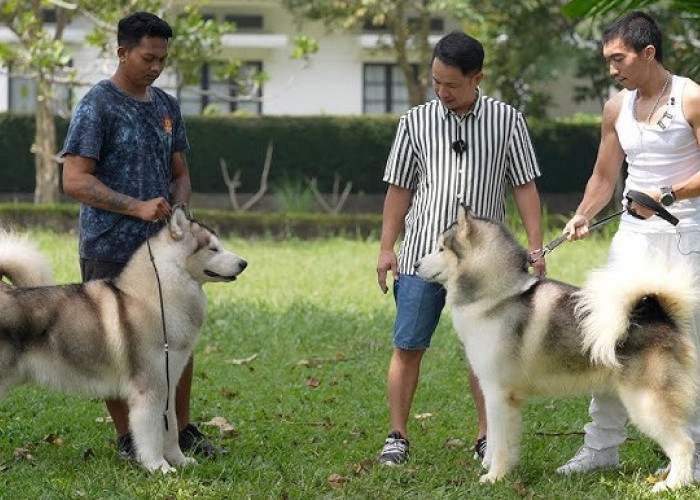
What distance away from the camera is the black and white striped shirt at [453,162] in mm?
5840

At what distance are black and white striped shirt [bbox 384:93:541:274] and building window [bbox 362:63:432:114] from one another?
2398 centimetres

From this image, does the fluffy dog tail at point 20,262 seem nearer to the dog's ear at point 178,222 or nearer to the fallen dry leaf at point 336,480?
the dog's ear at point 178,222

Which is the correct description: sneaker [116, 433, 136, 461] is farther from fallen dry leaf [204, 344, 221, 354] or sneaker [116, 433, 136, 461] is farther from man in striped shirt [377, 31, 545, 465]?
fallen dry leaf [204, 344, 221, 354]

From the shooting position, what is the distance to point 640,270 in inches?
206

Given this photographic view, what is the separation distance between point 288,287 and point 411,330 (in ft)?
23.4

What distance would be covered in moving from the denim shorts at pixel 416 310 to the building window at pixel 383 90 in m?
24.1

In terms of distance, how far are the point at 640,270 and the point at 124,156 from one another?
2.48 metres

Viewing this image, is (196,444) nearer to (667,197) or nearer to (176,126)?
(176,126)

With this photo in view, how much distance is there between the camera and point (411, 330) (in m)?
5.94

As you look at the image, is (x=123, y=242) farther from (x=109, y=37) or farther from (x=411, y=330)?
(x=109, y=37)

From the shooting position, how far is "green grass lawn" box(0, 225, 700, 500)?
546 centimetres

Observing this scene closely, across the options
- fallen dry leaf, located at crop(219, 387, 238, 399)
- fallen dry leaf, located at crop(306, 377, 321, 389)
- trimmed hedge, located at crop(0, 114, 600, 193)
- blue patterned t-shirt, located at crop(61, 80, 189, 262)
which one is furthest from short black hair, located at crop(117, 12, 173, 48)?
trimmed hedge, located at crop(0, 114, 600, 193)

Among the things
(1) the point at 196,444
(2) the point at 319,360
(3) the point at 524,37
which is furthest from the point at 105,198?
(3) the point at 524,37

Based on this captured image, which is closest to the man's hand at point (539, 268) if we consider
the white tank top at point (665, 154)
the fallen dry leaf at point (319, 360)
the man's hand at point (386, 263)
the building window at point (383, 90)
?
the white tank top at point (665, 154)
